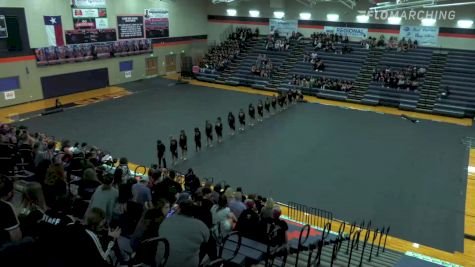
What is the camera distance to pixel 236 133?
20.2 metres

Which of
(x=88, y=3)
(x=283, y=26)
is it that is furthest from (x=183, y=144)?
(x=283, y=26)

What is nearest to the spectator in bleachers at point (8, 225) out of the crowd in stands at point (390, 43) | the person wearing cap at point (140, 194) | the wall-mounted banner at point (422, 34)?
the person wearing cap at point (140, 194)

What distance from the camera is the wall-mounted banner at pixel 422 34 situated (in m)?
29.2

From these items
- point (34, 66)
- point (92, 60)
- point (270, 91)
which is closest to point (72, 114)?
point (34, 66)

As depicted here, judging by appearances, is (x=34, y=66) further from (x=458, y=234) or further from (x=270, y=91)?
(x=458, y=234)

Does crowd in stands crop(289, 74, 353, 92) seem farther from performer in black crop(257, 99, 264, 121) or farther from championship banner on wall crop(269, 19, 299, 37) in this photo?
performer in black crop(257, 99, 264, 121)

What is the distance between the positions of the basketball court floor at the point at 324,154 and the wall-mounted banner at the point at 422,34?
30.9 feet

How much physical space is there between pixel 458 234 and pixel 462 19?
22147 millimetres

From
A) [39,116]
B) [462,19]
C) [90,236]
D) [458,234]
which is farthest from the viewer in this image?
[462,19]

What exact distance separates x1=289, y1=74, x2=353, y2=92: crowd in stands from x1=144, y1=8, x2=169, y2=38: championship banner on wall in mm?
12352

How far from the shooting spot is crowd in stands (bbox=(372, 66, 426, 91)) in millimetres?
26983

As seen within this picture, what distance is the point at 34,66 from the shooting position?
2536 centimetres

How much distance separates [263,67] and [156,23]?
995 centimetres

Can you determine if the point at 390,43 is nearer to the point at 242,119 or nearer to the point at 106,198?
the point at 242,119
